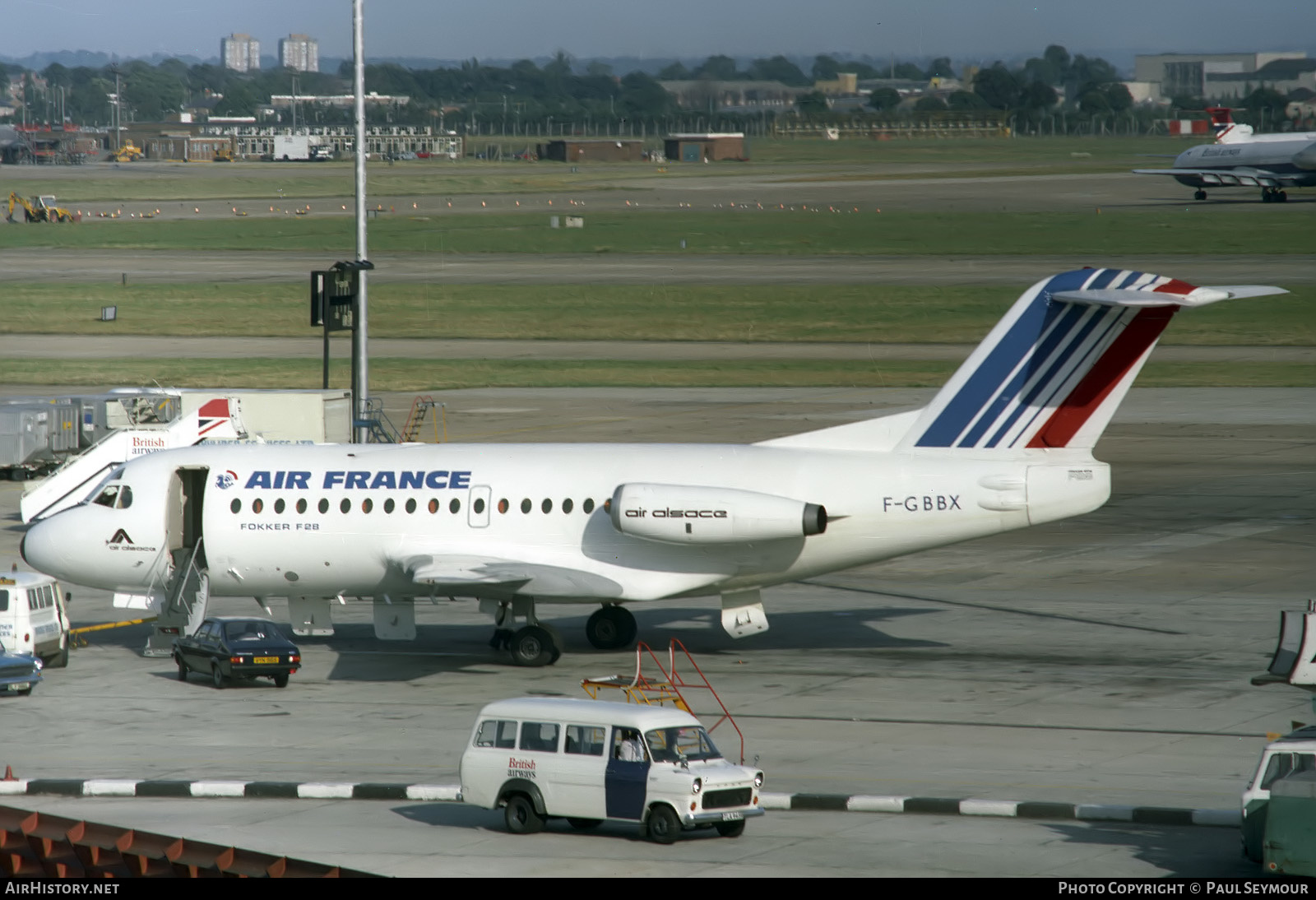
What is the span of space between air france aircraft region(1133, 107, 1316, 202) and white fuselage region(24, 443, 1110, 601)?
441 ft

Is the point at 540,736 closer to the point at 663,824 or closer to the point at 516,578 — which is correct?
the point at 663,824

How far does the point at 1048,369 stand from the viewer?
3141 centimetres

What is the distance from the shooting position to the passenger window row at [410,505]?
3322 centimetres

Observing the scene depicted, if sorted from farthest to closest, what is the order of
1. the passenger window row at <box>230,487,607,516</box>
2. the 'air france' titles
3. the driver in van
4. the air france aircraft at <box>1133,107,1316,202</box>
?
the air france aircraft at <box>1133,107,1316,202</box> < the 'air france' titles < the passenger window row at <box>230,487,607,516</box> < the driver in van

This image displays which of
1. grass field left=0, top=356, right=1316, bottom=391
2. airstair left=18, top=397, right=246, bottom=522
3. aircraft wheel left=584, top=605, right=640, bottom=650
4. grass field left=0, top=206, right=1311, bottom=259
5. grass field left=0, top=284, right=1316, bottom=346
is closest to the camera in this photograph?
aircraft wheel left=584, top=605, right=640, bottom=650

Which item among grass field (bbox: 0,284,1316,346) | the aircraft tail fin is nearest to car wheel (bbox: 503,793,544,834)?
the aircraft tail fin

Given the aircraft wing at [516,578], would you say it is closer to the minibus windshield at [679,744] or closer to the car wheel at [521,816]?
the car wheel at [521,816]

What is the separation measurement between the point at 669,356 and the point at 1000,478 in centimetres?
5552

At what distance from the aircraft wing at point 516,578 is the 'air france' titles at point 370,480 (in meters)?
1.76

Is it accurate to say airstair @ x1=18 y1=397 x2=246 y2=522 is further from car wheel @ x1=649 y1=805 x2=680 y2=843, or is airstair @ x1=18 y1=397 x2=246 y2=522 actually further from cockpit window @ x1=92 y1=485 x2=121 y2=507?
car wheel @ x1=649 y1=805 x2=680 y2=843

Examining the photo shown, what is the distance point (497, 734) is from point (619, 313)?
77596 millimetres

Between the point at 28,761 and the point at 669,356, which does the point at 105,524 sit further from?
the point at 669,356

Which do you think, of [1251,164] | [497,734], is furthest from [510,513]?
[1251,164]

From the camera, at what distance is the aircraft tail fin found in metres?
30.9
